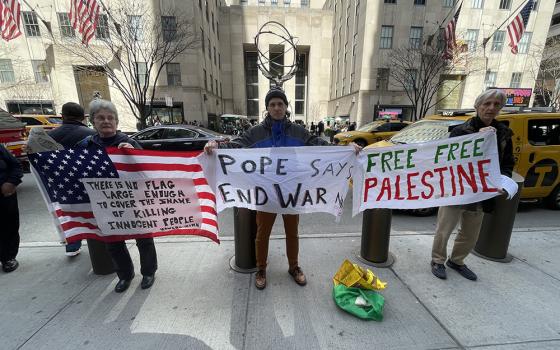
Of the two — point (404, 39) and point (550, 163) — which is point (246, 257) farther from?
point (404, 39)

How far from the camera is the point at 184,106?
21641mm

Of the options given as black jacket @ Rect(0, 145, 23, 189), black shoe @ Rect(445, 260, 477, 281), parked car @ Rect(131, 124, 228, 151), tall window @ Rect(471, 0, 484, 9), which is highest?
tall window @ Rect(471, 0, 484, 9)

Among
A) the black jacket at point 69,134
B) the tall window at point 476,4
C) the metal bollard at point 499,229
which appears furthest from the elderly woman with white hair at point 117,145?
the tall window at point 476,4

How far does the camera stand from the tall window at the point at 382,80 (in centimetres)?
2409

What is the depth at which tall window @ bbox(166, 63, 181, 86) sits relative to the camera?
2092 centimetres

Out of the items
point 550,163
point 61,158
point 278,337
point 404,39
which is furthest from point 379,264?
point 404,39

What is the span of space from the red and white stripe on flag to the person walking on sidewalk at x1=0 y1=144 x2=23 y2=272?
0.86 m

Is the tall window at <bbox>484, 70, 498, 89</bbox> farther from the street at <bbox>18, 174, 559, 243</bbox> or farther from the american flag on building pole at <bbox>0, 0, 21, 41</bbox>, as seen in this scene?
the american flag on building pole at <bbox>0, 0, 21, 41</bbox>

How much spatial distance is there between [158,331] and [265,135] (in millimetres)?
1965

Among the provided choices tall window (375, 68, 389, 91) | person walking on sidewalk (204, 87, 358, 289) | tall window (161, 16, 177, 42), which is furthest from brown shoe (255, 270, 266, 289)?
tall window (375, 68, 389, 91)

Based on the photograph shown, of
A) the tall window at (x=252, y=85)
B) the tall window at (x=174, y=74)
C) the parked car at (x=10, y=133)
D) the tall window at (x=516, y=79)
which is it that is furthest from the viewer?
the tall window at (x=252, y=85)

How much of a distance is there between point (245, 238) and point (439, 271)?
2232 mm

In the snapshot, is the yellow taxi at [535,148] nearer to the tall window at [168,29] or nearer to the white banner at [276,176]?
the white banner at [276,176]

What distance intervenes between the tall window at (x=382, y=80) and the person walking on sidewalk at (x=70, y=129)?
84.1 feet
